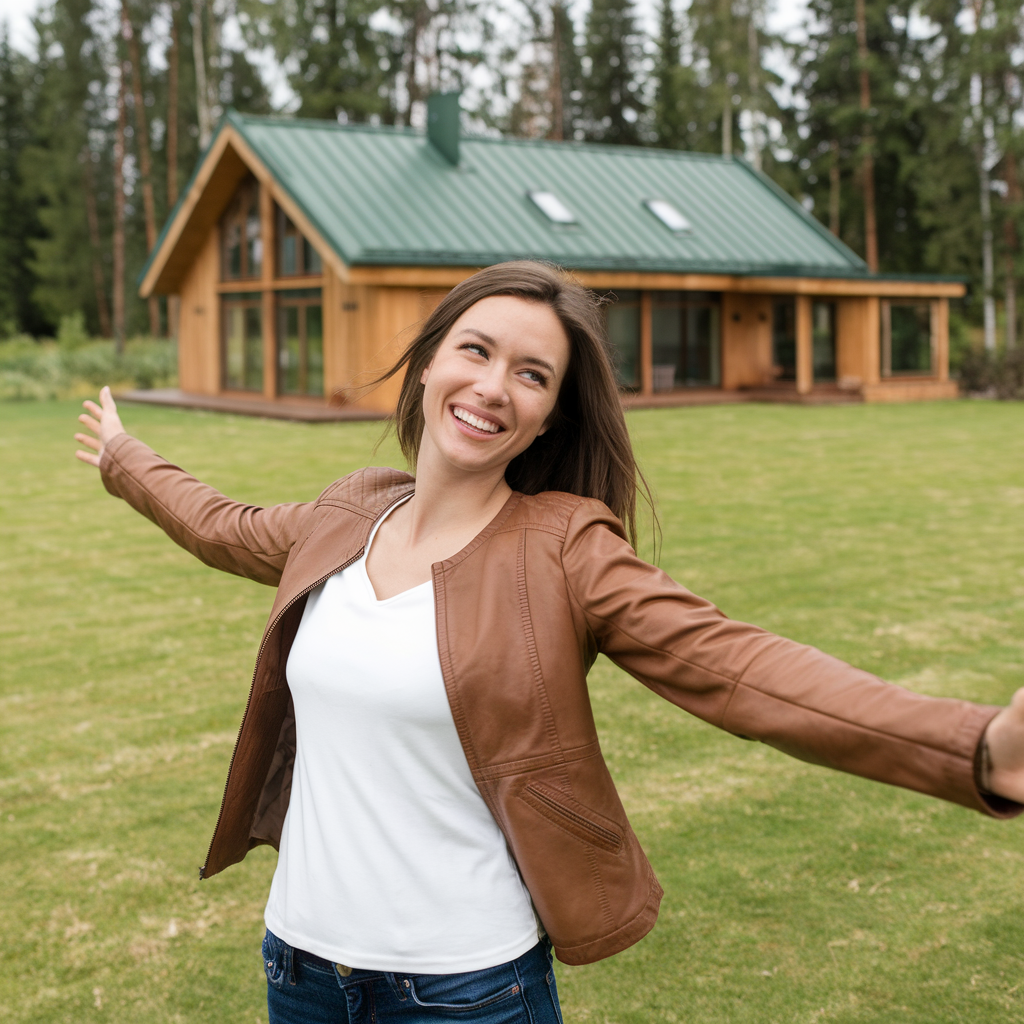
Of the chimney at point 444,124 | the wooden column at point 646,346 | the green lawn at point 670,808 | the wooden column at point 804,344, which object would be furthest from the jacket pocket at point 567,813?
the wooden column at point 804,344

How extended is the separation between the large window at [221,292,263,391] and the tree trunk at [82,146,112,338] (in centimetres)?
2597

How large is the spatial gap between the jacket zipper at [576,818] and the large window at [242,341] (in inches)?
943

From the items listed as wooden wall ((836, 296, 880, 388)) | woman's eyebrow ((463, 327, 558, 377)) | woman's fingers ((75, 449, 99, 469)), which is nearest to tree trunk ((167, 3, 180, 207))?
wooden wall ((836, 296, 880, 388))

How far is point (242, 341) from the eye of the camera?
1015 inches

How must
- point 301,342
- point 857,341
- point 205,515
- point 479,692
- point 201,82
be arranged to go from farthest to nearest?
point 201,82, point 857,341, point 301,342, point 205,515, point 479,692

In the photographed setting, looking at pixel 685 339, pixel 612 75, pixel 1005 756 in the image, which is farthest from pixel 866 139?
pixel 1005 756

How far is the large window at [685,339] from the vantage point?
26.0 metres

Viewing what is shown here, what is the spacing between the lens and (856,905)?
13.2ft

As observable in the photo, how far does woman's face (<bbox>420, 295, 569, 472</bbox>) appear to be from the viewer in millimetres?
2023

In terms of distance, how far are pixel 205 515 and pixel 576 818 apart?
1.05 m

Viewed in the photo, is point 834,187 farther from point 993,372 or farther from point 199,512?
point 199,512

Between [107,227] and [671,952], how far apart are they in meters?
51.1

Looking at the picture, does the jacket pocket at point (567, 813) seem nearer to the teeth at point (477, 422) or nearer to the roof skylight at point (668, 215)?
the teeth at point (477, 422)

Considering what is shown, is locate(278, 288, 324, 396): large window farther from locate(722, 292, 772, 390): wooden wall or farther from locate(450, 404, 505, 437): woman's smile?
locate(450, 404, 505, 437): woman's smile
